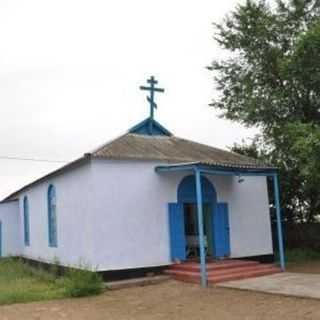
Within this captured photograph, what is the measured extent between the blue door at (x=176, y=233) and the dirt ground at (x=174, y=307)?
2519 millimetres

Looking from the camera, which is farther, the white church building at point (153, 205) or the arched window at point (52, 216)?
the arched window at point (52, 216)

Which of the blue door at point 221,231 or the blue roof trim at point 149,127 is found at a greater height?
the blue roof trim at point 149,127

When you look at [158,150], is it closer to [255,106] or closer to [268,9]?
[255,106]

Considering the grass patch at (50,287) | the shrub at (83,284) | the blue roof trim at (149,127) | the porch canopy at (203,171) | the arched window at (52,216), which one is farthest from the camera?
the arched window at (52,216)

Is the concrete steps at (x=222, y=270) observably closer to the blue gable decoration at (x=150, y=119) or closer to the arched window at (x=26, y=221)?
the blue gable decoration at (x=150, y=119)

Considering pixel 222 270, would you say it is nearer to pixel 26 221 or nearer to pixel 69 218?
pixel 69 218

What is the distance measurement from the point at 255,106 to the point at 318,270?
21.7ft

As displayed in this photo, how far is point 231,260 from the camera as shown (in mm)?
16594

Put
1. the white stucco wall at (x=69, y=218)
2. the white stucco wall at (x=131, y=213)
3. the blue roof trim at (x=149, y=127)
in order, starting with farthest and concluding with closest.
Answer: the blue roof trim at (x=149, y=127)
the white stucco wall at (x=69, y=218)
the white stucco wall at (x=131, y=213)

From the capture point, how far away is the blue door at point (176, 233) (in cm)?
1595

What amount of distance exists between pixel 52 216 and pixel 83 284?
238 inches

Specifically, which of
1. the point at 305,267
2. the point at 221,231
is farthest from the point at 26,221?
the point at 305,267

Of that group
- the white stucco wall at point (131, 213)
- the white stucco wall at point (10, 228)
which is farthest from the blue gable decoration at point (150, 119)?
the white stucco wall at point (10, 228)

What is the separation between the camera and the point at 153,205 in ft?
52.1
